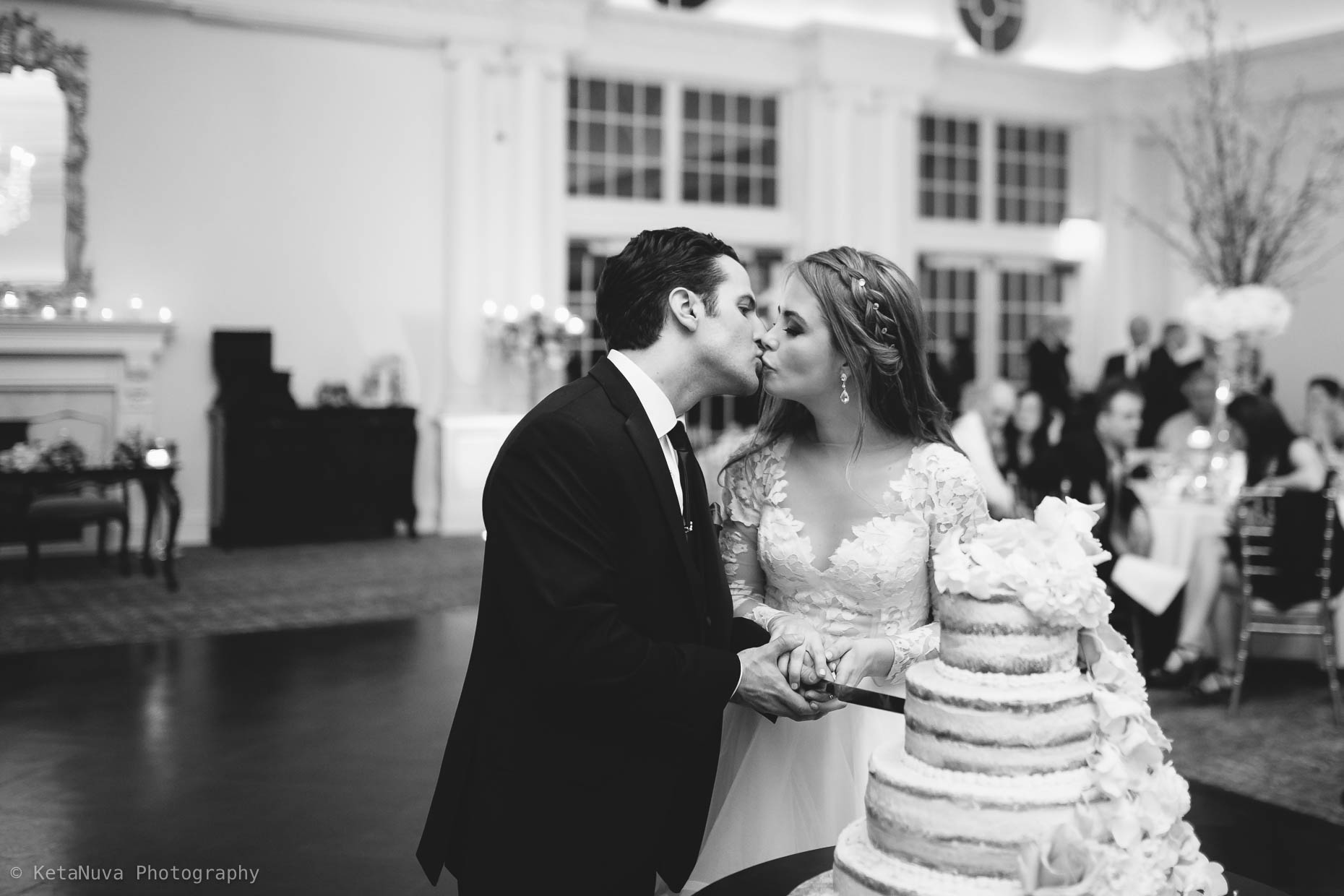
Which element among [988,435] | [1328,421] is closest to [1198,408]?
[1328,421]

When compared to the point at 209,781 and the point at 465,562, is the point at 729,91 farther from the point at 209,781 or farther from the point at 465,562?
the point at 209,781

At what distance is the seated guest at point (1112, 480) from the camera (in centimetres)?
558

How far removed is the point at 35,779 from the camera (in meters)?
4.22

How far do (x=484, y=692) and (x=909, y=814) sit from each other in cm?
79

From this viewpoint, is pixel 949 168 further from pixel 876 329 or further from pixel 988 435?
pixel 876 329

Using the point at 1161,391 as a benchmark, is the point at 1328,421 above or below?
below

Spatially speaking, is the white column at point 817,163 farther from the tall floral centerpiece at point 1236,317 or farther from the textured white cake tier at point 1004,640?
the textured white cake tier at point 1004,640

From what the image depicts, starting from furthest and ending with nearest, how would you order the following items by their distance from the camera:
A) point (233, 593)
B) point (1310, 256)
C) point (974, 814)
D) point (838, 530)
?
point (1310, 256), point (233, 593), point (838, 530), point (974, 814)

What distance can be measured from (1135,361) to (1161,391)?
1.22 meters

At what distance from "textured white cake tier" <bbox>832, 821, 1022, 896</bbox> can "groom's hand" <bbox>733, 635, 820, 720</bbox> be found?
418mm

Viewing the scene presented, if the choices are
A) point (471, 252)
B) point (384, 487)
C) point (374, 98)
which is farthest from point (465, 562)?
Answer: point (374, 98)

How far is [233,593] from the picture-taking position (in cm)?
778

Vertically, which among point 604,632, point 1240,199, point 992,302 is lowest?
point 604,632

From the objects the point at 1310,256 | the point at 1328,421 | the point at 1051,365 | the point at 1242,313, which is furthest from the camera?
the point at 1310,256
